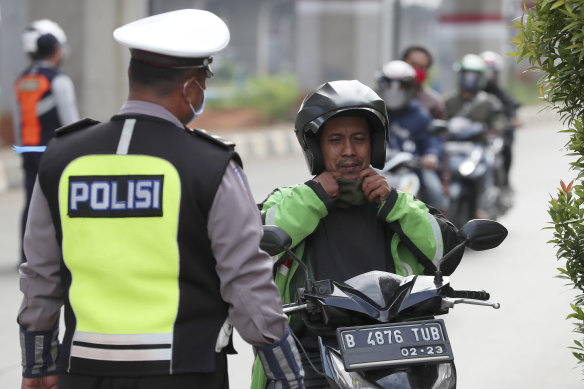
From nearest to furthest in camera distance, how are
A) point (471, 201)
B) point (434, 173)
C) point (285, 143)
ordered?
1. point (434, 173)
2. point (471, 201)
3. point (285, 143)

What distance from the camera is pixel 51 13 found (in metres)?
16.6

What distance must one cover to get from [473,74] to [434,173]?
190cm

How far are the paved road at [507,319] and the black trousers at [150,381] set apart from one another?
1632 mm

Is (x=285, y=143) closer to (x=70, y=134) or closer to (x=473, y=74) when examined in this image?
(x=473, y=74)

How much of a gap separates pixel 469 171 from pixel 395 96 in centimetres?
176

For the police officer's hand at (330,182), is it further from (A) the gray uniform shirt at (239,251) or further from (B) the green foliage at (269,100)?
(B) the green foliage at (269,100)

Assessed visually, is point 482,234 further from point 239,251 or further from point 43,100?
point 43,100

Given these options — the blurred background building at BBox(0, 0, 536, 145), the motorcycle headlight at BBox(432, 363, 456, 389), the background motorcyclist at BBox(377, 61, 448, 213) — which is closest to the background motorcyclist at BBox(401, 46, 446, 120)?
the background motorcyclist at BBox(377, 61, 448, 213)

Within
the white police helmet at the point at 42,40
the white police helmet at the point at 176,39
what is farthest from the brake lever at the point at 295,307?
the white police helmet at the point at 42,40

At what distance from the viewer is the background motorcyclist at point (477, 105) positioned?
458 inches

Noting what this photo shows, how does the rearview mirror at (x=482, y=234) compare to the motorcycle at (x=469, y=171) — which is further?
the motorcycle at (x=469, y=171)

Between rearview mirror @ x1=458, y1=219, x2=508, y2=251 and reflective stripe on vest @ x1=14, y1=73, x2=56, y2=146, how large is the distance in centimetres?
619

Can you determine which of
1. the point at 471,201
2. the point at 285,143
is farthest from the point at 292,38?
the point at 471,201

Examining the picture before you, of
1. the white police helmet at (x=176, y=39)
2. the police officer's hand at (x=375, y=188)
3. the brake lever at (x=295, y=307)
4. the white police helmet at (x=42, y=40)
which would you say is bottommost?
the brake lever at (x=295, y=307)
